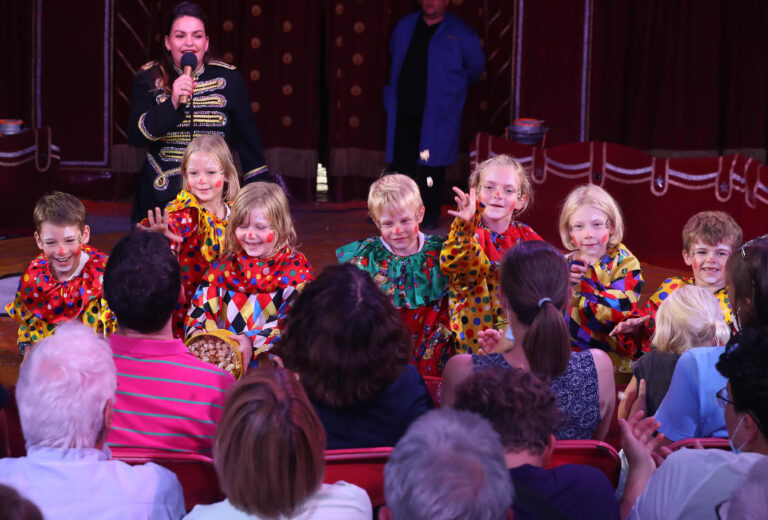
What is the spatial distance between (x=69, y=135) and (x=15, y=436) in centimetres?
647

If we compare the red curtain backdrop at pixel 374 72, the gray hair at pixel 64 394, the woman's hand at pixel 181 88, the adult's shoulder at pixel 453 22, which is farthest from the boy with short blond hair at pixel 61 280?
the red curtain backdrop at pixel 374 72

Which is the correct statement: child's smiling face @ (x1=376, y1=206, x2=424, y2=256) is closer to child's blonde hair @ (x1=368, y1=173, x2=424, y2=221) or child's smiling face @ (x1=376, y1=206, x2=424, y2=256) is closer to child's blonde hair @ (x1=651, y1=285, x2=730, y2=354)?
child's blonde hair @ (x1=368, y1=173, x2=424, y2=221)

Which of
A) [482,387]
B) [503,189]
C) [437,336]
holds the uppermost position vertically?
[503,189]

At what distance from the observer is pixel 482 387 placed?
5.71 ft

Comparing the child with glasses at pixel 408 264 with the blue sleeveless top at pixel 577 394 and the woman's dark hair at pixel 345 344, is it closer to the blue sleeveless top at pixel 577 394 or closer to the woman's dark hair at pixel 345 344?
the blue sleeveless top at pixel 577 394

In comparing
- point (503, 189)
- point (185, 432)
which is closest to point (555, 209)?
point (503, 189)

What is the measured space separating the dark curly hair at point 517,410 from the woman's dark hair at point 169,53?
2782 mm

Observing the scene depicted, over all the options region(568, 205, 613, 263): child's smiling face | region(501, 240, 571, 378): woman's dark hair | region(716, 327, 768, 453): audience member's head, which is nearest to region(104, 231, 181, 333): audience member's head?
region(501, 240, 571, 378): woman's dark hair

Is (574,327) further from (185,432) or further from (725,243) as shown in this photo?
(185,432)

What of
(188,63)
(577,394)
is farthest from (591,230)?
(188,63)

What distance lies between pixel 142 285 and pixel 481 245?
150 centimetres

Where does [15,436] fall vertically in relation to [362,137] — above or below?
below

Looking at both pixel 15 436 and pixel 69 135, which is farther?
pixel 69 135

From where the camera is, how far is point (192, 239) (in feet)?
11.7
